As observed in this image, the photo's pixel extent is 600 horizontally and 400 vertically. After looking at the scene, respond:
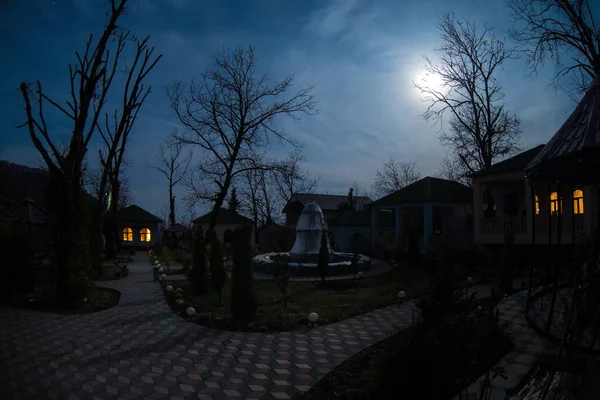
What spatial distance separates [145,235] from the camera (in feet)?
148

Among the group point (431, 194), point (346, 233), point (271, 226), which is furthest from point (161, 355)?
point (271, 226)

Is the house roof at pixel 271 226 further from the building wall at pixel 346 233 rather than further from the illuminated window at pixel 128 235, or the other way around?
the illuminated window at pixel 128 235

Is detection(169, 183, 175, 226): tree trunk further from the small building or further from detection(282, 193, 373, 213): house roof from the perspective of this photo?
the small building

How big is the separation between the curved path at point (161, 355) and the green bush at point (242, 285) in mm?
715

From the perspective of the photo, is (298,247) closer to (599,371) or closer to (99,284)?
(99,284)

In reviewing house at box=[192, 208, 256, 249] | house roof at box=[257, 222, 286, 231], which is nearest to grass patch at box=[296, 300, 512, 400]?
house roof at box=[257, 222, 286, 231]

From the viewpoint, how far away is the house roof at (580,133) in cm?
364

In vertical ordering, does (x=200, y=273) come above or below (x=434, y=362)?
below

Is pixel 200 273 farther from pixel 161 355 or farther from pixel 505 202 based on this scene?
pixel 505 202

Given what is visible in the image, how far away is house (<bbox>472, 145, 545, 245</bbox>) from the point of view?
1686 centimetres

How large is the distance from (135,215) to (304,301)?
38762 millimetres

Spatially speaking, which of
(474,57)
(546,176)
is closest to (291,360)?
(546,176)

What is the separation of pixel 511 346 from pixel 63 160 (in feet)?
39.0

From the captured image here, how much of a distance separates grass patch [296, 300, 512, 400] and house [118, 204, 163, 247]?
4349cm
